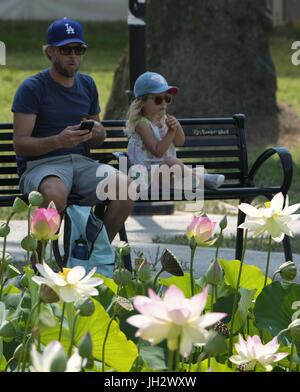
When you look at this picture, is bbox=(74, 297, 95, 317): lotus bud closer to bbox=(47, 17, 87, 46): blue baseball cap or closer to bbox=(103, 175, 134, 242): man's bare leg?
bbox=(103, 175, 134, 242): man's bare leg

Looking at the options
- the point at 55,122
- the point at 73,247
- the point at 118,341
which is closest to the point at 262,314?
the point at 118,341

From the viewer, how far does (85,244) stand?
211 inches

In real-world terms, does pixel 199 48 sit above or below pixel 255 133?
above

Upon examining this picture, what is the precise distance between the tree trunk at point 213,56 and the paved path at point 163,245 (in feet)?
15.1

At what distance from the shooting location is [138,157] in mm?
6078

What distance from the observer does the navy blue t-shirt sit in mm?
5812

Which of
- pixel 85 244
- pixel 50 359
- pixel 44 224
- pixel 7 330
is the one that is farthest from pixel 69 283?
pixel 85 244

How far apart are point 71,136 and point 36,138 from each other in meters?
0.18

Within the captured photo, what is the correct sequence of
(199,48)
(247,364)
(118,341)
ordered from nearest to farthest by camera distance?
(247,364)
(118,341)
(199,48)

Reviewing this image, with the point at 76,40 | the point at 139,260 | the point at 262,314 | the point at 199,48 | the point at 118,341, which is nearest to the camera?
the point at 118,341

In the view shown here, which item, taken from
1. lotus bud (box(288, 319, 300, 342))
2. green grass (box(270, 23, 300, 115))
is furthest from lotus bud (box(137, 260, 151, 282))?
green grass (box(270, 23, 300, 115))

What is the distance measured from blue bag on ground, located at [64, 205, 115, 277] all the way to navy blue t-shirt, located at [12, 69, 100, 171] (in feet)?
1.80

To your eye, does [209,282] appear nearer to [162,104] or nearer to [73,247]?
[73,247]

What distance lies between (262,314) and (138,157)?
9.66 feet
